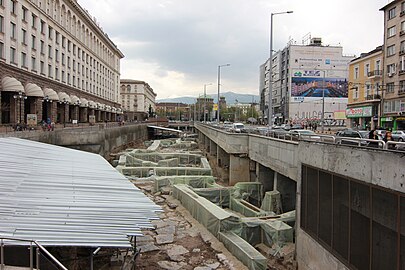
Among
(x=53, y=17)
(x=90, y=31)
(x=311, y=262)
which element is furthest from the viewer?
(x=90, y=31)

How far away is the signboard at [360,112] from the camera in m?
57.5

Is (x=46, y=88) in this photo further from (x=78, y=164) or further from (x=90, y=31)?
(x=78, y=164)

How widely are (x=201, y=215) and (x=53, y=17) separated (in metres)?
54.3

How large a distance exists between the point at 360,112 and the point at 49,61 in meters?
50.1

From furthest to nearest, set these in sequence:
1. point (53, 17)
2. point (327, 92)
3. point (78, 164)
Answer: point (327, 92), point (53, 17), point (78, 164)

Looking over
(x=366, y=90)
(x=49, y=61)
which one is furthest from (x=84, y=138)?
(x=366, y=90)

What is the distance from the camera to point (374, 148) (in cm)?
1036

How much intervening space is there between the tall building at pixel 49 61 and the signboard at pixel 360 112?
46613 millimetres

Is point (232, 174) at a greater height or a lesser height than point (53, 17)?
lesser

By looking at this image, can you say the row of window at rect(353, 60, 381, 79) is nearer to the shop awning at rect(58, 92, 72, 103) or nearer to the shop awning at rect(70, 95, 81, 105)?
the shop awning at rect(58, 92, 72, 103)

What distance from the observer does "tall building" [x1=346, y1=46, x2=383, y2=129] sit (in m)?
55.2

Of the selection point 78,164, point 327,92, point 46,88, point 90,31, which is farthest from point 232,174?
point 327,92

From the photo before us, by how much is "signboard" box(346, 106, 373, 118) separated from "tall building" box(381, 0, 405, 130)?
3.61 metres

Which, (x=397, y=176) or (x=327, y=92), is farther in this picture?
(x=327, y=92)
